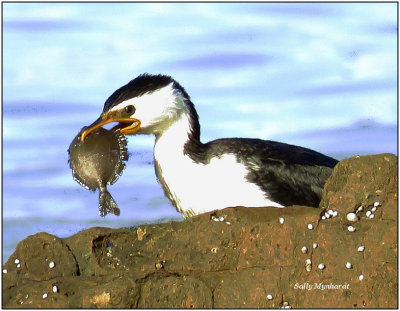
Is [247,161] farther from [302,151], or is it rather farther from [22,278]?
[22,278]

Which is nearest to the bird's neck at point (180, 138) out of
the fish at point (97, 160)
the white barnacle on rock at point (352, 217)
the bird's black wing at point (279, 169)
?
the bird's black wing at point (279, 169)

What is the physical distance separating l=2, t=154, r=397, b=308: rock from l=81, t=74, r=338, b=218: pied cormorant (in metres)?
1.71

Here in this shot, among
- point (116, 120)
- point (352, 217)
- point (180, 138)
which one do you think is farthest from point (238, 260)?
point (116, 120)

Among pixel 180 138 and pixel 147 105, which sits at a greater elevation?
pixel 147 105

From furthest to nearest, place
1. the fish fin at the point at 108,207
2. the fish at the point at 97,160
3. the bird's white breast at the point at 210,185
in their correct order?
the bird's white breast at the point at 210,185, the fish at the point at 97,160, the fish fin at the point at 108,207

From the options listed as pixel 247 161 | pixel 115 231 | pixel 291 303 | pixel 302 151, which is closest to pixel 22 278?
pixel 115 231

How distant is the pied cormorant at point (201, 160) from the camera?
9383 millimetres

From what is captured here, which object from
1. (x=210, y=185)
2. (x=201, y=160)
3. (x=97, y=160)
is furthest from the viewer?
(x=201, y=160)

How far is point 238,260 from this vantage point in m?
7.42

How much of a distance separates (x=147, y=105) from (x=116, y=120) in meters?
0.36

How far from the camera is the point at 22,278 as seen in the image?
25.2 feet

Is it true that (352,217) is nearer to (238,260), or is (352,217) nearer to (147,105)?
(238,260)

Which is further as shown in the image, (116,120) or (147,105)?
(147,105)

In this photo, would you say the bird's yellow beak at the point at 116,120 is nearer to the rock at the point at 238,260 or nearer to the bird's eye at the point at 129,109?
the bird's eye at the point at 129,109
